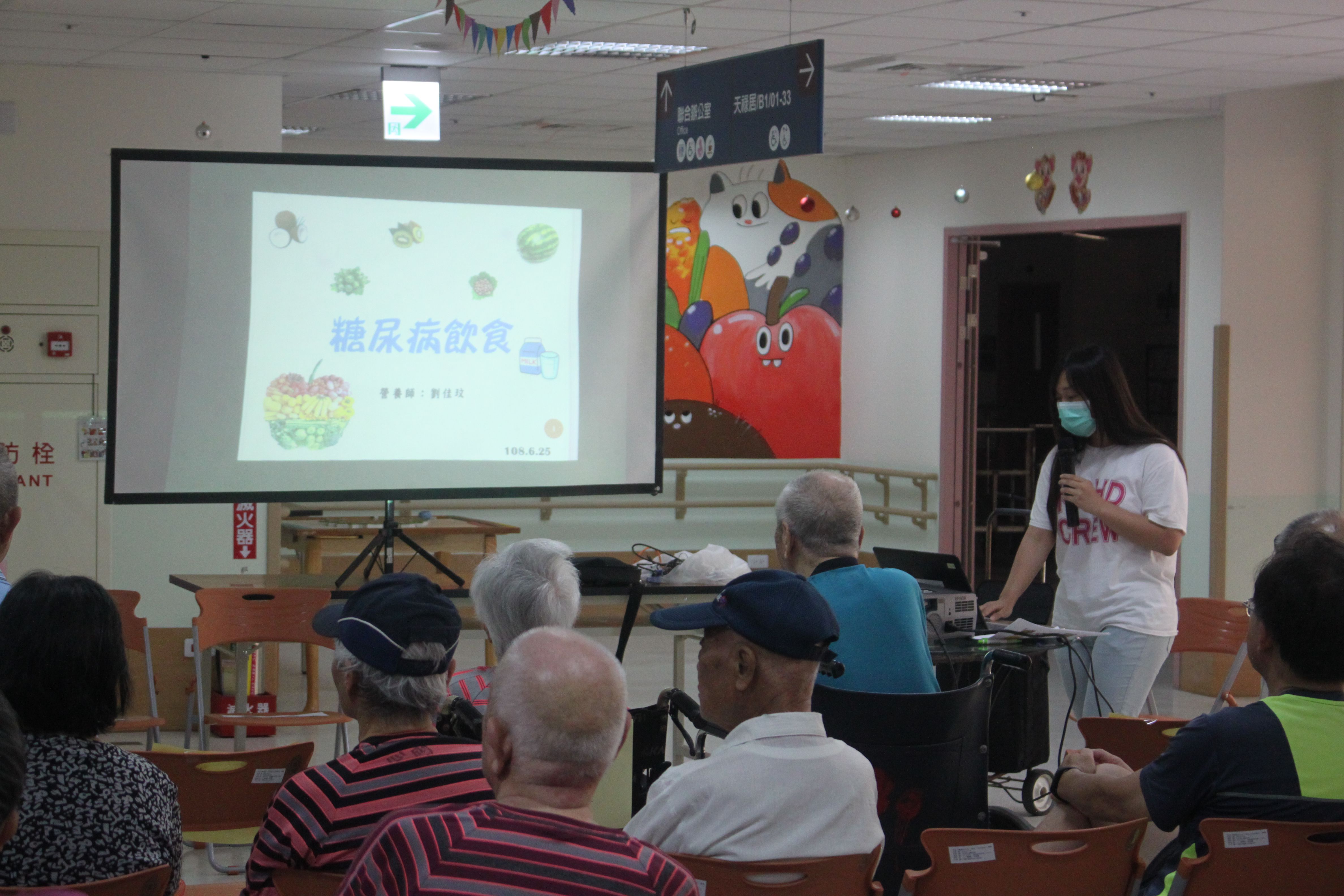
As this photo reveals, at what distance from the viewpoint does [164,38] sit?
21.3 feet

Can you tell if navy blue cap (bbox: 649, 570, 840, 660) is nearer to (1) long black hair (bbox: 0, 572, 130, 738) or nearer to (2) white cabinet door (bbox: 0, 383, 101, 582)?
(1) long black hair (bbox: 0, 572, 130, 738)

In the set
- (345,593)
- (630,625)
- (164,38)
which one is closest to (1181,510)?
(630,625)

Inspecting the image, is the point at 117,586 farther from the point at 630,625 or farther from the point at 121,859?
the point at 121,859

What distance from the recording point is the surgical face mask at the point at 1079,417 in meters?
4.28

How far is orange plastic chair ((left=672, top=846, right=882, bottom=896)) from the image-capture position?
205cm

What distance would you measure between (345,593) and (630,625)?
3.62 feet

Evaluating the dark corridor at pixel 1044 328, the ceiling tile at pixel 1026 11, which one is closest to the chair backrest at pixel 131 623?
the ceiling tile at pixel 1026 11

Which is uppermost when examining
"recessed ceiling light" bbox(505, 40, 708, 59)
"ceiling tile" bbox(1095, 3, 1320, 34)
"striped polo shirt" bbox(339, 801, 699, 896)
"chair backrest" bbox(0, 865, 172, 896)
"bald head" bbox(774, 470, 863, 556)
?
"recessed ceiling light" bbox(505, 40, 708, 59)

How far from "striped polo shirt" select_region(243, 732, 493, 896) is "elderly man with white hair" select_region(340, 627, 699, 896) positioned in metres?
0.50

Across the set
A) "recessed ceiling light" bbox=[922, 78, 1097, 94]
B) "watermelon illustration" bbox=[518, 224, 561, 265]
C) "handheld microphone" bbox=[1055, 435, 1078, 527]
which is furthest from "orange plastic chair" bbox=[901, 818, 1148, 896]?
"recessed ceiling light" bbox=[922, 78, 1097, 94]

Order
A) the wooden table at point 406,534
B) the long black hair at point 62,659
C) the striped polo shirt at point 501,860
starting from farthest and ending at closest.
A: the wooden table at point 406,534 → the long black hair at point 62,659 → the striped polo shirt at point 501,860

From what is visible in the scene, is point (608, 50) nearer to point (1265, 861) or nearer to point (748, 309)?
point (748, 309)

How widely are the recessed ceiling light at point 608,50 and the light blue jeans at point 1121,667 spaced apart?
153 inches

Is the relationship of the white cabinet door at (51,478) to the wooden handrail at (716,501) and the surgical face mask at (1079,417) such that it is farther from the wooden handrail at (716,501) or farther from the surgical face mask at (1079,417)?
the surgical face mask at (1079,417)
